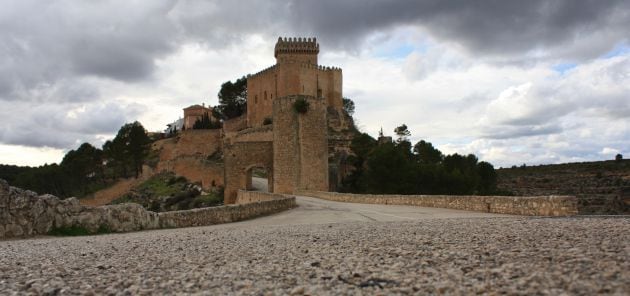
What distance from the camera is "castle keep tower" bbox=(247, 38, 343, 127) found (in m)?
60.7

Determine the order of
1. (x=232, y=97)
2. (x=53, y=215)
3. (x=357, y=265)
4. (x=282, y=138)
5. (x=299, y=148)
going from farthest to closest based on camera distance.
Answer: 1. (x=232, y=97)
2. (x=282, y=138)
3. (x=299, y=148)
4. (x=53, y=215)
5. (x=357, y=265)

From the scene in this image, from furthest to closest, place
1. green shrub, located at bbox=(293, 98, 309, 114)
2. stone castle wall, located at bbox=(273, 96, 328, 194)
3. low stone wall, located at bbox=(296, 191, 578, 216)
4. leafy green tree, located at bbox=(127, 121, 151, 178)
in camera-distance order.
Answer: leafy green tree, located at bbox=(127, 121, 151, 178) < green shrub, located at bbox=(293, 98, 309, 114) < stone castle wall, located at bbox=(273, 96, 328, 194) < low stone wall, located at bbox=(296, 191, 578, 216)

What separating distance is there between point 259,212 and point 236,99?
6324cm

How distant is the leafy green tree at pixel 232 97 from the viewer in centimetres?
7905

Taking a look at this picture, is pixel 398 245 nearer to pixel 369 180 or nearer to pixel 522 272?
pixel 522 272

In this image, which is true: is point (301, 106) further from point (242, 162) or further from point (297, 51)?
point (297, 51)

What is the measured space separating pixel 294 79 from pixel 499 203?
47156mm

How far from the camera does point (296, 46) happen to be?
→ 63062 mm

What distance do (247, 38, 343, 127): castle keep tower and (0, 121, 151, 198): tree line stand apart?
15.8 metres

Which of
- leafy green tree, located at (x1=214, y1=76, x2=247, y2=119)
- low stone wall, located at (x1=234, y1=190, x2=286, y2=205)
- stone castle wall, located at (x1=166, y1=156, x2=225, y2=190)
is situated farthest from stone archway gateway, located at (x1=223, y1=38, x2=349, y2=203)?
leafy green tree, located at (x1=214, y1=76, x2=247, y2=119)

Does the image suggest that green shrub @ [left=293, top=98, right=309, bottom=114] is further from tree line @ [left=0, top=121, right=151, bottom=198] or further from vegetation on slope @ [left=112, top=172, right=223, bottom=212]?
tree line @ [left=0, top=121, right=151, bottom=198]

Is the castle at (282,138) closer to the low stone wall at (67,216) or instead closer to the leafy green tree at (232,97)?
the leafy green tree at (232,97)

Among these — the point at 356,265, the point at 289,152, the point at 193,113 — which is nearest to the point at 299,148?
the point at 289,152

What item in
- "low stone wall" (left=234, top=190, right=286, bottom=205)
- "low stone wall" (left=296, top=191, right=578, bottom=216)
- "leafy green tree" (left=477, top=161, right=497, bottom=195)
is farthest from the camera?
"leafy green tree" (left=477, top=161, right=497, bottom=195)
